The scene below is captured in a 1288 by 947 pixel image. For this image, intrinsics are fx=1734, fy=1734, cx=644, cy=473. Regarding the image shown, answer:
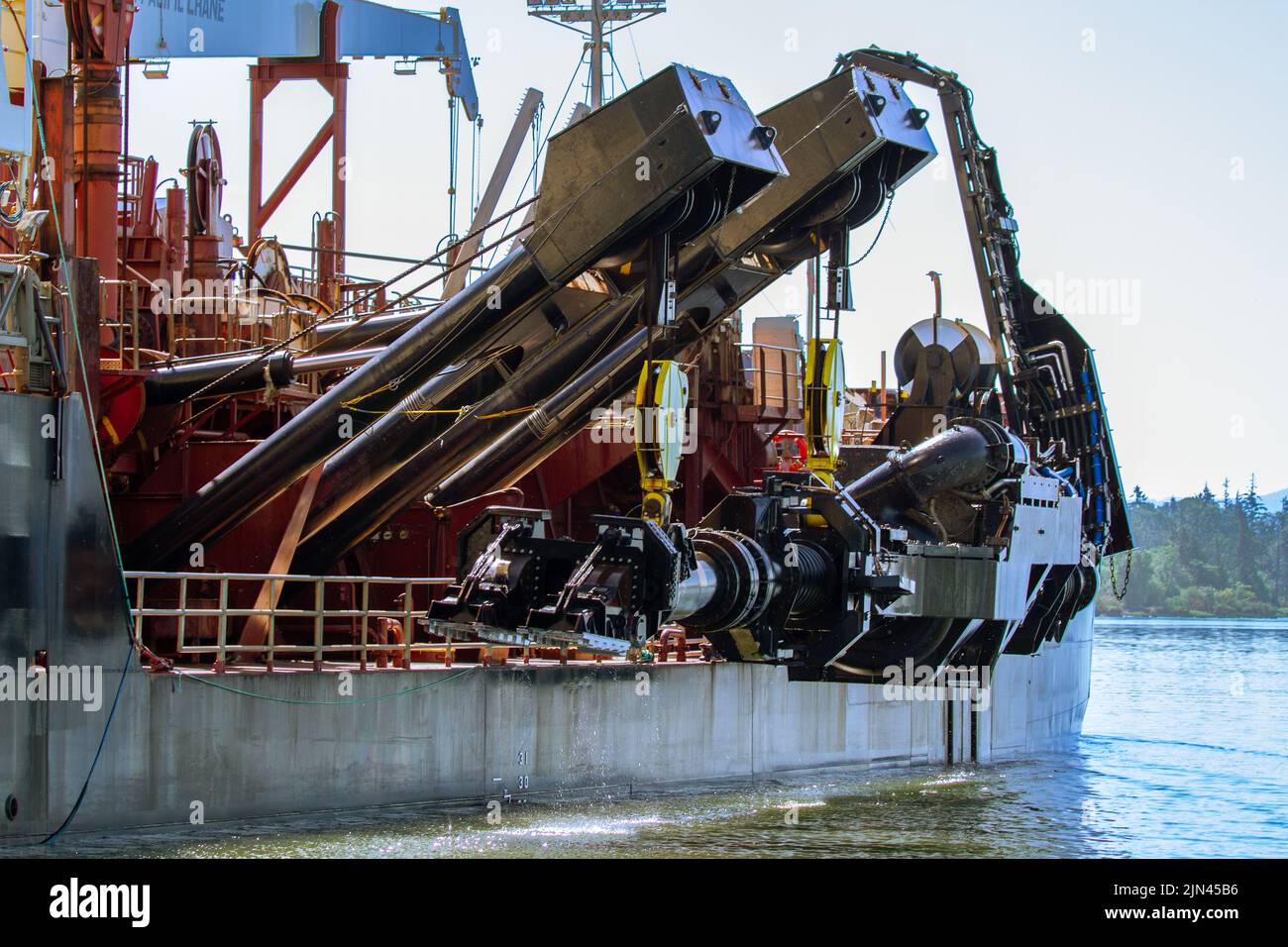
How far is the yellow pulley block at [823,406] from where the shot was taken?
18500mm

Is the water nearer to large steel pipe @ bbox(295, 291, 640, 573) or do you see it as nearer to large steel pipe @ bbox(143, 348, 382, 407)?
large steel pipe @ bbox(295, 291, 640, 573)

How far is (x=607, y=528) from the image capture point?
1489cm

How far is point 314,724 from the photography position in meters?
20.1

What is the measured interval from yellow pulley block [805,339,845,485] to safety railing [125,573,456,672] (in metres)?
4.11

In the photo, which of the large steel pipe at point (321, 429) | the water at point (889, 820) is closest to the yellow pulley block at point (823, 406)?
the large steel pipe at point (321, 429)

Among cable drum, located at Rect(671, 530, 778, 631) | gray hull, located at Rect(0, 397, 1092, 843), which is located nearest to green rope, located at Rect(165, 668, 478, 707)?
gray hull, located at Rect(0, 397, 1092, 843)

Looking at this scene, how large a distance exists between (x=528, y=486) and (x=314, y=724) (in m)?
9.57

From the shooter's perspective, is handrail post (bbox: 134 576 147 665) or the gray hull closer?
the gray hull

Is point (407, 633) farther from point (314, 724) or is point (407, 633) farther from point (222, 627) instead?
point (222, 627)

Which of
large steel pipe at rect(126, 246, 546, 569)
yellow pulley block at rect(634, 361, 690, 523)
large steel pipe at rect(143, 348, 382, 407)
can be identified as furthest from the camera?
large steel pipe at rect(143, 348, 382, 407)

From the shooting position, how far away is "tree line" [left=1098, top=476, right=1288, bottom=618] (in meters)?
177

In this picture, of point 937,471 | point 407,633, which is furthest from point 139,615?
point 937,471
